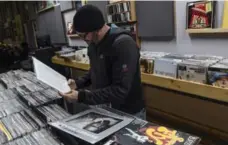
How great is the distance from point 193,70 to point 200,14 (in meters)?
0.63

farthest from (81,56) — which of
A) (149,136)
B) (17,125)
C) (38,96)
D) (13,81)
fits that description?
(149,136)

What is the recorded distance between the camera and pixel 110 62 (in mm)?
1344

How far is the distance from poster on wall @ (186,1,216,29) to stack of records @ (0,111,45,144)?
169 centimetres

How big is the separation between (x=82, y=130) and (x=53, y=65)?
3.61 m

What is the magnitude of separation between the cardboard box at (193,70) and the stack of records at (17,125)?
4.08 ft

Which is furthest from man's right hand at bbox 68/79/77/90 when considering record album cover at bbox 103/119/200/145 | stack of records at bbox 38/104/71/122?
record album cover at bbox 103/119/200/145

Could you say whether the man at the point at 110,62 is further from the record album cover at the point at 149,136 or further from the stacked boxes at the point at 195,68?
the stacked boxes at the point at 195,68

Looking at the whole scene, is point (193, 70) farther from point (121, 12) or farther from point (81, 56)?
point (81, 56)

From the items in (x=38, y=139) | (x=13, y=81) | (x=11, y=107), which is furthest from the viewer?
(x=13, y=81)

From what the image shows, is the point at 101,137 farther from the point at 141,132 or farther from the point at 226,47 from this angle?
the point at 226,47

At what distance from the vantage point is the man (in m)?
1.23

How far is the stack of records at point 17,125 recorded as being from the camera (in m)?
1.04

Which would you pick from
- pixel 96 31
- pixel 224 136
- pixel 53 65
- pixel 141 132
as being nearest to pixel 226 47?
pixel 224 136

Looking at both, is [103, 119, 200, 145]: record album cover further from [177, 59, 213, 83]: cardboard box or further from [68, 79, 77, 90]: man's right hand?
[177, 59, 213, 83]: cardboard box
